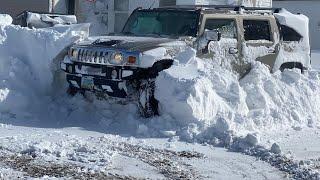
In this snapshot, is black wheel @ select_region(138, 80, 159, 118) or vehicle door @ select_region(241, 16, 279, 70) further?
vehicle door @ select_region(241, 16, 279, 70)

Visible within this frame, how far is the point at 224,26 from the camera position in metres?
10.4

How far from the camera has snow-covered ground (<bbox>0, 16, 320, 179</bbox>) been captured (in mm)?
6871

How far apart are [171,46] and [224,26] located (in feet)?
4.72

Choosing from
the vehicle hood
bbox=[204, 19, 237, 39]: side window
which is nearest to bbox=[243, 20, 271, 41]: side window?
bbox=[204, 19, 237, 39]: side window

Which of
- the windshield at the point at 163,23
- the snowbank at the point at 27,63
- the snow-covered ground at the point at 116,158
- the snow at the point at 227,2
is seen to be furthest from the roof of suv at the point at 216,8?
the snow at the point at 227,2

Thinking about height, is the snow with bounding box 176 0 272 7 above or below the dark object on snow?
above

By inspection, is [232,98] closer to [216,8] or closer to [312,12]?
[216,8]

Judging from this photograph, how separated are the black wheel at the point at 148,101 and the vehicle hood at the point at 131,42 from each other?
497 millimetres

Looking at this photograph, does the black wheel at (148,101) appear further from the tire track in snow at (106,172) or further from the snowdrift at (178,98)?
the tire track in snow at (106,172)

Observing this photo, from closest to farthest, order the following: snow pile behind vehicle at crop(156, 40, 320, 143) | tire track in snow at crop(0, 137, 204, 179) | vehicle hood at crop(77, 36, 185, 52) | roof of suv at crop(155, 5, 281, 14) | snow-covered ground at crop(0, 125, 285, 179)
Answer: tire track in snow at crop(0, 137, 204, 179)
snow-covered ground at crop(0, 125, 285, 179)
snow pile behind vehicle at crop(156, 40, 320, 143)
vehicle hood at crop(77, 36, 185, 52)
roof of suv at crop(155, 5, 281, 14)

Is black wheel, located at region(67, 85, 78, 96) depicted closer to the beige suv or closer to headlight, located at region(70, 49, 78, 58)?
the beige suv

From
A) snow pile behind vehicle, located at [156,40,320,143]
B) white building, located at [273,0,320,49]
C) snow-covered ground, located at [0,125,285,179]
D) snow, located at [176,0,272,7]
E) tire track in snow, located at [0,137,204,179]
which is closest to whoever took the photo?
tire track in snow, located at [0,137,204,179]

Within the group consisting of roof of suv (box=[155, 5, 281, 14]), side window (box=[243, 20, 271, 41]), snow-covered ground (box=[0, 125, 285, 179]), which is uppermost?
roof of suv (box=[155, 5, 281, 14])

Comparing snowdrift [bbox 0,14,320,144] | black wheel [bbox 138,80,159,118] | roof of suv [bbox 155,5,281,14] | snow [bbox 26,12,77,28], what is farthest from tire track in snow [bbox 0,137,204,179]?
snow [bbox 26,12,77,28]
